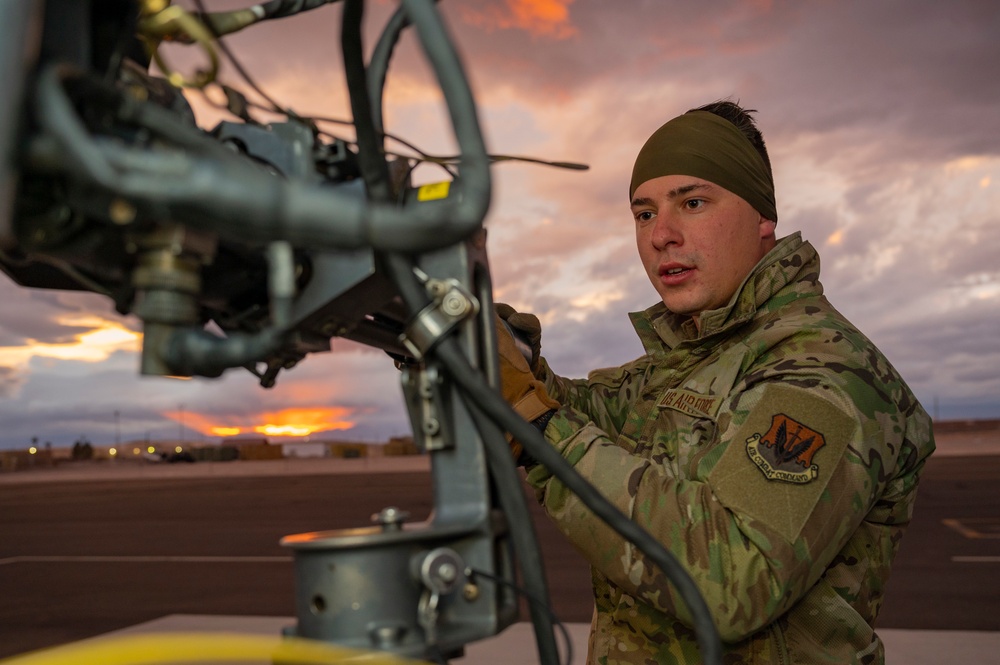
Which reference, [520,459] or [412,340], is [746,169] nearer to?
[520,459]

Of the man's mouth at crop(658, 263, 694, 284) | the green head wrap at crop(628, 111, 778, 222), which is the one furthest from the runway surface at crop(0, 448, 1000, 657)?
the green head wrap at crop(628, 111, 778, 222)

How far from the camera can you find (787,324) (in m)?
2.02

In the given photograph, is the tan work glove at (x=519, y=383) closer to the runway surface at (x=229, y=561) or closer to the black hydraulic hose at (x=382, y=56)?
the black hydraulic hose at (x=382, y=56)

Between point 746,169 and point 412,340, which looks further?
point 746,169

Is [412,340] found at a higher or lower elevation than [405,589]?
higher

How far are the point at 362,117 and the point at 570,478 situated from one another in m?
0.50

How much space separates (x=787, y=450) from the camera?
67.1 inches

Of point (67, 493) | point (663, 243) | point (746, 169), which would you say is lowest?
point (67, 493)

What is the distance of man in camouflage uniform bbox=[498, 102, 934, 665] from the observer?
1664 mm

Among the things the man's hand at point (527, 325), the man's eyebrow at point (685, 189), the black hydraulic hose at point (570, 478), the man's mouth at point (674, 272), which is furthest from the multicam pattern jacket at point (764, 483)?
the black hydraulic hose at point (570, 478)

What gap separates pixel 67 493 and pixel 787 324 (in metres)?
24.6

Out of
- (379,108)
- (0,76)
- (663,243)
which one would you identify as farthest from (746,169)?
(0,76)

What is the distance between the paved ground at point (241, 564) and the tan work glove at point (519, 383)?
8.95 ft

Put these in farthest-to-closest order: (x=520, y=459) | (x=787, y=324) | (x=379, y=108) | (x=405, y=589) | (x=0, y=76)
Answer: (x=787, y=324)
(x=520, y=459)
(x=379, y=108)
(x=405, y=589)
(x=0, y=76)
